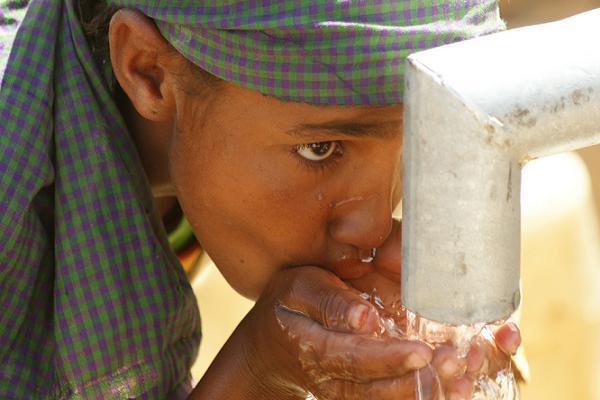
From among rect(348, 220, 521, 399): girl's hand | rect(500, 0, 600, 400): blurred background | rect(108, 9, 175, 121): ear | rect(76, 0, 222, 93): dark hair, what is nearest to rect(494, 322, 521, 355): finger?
rect(348, 220, 521, 399): girl's hand

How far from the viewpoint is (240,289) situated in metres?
1.47

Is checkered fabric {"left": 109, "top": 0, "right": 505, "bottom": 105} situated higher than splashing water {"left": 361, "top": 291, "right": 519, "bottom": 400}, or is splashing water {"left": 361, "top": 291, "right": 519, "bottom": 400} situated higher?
checkered fabric {"left": 109, "top": 0, "right": 505, "bottom": 105}

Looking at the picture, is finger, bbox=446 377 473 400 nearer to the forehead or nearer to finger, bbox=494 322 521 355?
finger, bbox=494 322 521 355

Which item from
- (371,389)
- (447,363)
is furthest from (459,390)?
(371,389)

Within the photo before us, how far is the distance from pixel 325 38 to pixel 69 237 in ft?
1.53

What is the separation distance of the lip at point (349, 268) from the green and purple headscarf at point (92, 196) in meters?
0.23

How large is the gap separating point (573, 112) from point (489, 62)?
0.22ft

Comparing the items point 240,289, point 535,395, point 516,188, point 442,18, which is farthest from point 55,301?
point 535,395

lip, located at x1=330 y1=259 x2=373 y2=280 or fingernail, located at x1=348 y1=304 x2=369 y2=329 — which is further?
lip, located at x1=330 y1=259 x2=373 y2=280

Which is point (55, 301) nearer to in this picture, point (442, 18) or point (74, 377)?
point (74, 377)

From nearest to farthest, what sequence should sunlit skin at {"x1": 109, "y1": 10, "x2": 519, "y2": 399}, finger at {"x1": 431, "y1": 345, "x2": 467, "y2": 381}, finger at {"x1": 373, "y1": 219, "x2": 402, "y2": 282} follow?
1. finger at {"x1": 431, "y1": 345, "x2": 467, "y2": 381}
2. sunlit skin at {"x1": 109, "y1": 10, "x2": 519, "y2": 399}
3. finger at {"x1": 373, "y1": 219, "x2": 402, "y2": 282}

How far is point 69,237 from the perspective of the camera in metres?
1.40

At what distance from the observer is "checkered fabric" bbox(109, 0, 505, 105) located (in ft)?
3.85

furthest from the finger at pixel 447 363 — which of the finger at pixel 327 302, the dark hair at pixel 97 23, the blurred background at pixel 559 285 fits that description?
the blurred background at pixel 559 285
